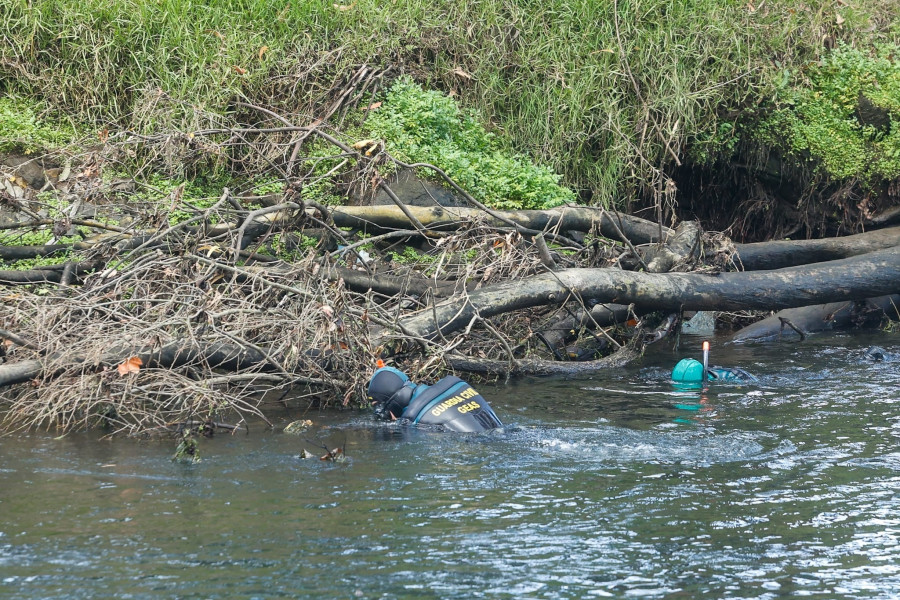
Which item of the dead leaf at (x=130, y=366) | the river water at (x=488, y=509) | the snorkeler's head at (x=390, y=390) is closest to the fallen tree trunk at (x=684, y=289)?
the snorkeler's head at (x=390, y=390)

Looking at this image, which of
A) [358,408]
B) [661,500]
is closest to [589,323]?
[358,408]

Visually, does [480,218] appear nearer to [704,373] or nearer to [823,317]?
[704,373]

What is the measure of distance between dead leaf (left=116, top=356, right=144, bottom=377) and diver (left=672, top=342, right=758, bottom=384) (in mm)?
4002

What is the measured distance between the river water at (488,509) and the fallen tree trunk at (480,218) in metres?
2.26

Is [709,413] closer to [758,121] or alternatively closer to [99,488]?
[99,488]

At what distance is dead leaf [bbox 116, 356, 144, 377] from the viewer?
5.66 m

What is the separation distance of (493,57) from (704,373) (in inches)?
179

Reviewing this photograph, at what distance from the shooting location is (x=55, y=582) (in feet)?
12.2

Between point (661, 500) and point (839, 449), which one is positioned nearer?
point (661, 500)

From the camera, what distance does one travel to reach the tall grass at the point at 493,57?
9.90 metres

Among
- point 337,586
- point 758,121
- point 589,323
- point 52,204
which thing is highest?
point 758,121

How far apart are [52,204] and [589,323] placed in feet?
14.8

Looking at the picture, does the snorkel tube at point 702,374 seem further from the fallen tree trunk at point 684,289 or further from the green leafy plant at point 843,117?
the green leafy plant at point 843,117

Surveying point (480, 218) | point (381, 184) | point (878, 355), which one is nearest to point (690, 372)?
point (878, 355)
